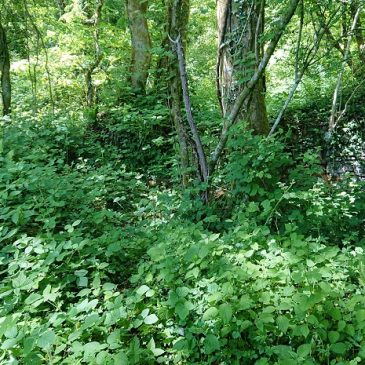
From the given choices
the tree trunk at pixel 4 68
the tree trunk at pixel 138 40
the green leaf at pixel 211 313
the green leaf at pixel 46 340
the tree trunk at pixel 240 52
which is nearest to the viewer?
the green leaf at pixel 46 340

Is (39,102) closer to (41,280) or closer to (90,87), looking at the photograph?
(90,87)

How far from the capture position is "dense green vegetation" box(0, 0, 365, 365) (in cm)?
184

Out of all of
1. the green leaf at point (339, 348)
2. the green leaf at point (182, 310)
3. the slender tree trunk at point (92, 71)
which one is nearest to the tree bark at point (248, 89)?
the green leaf at point (182, 310)

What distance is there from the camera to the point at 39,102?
796cm

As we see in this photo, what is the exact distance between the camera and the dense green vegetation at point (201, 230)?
184 cm

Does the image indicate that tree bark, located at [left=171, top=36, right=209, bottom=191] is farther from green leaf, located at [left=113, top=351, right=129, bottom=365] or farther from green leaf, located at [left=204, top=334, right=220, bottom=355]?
green leaf, located at [left=113, top=351, right=129, bottom=365]

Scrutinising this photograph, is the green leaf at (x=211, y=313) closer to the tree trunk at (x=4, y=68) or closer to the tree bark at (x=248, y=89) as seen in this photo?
the tree bark at (x=248, y=89)

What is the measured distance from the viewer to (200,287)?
209 cm

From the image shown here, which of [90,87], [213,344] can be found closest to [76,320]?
[213,344]

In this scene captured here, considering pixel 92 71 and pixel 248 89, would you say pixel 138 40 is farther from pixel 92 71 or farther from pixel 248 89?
pixel 248 89

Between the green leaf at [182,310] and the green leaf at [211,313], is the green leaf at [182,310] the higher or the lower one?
the lower one

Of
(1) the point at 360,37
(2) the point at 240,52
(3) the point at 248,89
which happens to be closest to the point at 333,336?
(3) the point at 248,89

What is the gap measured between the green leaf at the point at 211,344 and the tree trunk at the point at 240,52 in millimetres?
2522

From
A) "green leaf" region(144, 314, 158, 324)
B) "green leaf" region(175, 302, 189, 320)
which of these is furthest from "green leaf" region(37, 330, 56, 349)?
"green leaf" region(175, 302, 189, 320)
